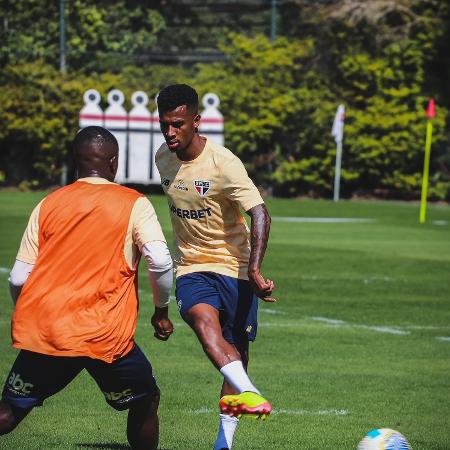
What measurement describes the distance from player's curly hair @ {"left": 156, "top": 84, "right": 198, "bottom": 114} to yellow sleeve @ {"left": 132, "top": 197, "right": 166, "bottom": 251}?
4.90ft

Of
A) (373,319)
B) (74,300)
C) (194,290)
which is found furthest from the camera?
(373,319)

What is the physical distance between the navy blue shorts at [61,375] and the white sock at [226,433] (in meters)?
1.21

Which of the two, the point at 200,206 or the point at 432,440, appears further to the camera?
the point at 432,440

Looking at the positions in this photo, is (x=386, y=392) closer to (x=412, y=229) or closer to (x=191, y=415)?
(x=191, y=415)

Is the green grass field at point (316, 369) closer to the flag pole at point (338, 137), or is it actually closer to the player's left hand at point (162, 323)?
the player's left hand at point (162, 323)

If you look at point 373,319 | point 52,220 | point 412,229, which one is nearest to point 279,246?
point 412,229

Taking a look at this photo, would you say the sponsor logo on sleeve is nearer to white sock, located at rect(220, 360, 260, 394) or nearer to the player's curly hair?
the player's curly hair

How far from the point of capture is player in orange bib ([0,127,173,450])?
247 inches

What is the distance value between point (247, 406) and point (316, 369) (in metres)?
4.47

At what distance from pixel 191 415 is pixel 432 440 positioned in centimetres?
168

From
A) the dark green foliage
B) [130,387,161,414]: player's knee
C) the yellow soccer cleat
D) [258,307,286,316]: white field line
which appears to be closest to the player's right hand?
the yellow soccer cleat

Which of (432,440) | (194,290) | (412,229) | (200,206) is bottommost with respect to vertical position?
(412,229)

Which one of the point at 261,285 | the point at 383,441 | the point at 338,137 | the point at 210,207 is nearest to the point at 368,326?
the point at 210,207

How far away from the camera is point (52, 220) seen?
6.30 m
